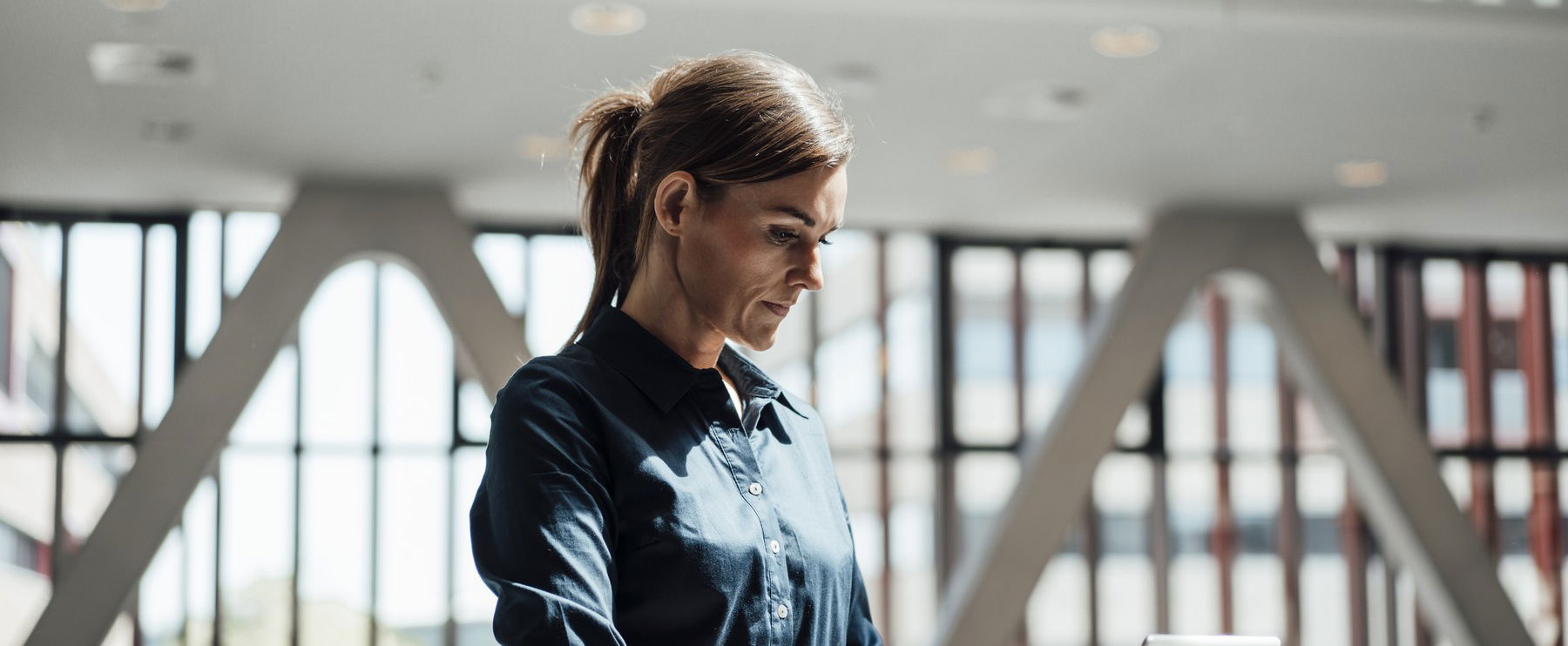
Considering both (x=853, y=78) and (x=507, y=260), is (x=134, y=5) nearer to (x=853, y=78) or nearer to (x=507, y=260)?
Answer: (x=853, y=78)

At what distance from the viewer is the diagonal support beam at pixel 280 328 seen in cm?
1089

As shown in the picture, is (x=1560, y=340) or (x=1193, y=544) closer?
(x=1560, y=340)

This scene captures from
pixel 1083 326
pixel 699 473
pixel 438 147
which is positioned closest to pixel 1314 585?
pixel 1083 326

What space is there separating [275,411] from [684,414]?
485 inches

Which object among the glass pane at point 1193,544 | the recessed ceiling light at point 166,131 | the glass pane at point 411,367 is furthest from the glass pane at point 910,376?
the recessed ceiling light at point 166,131

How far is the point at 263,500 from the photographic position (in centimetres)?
1310

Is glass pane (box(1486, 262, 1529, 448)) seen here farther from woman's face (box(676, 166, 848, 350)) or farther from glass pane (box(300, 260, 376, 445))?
woman's face (box(676, 166, 848, 350))

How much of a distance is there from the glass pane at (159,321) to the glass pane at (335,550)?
1443 millimetres

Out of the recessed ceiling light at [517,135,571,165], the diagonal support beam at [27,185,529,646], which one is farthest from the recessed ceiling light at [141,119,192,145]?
the recessed ceiling light at [517,135,571,165]

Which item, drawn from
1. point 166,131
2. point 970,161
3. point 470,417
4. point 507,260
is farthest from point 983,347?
point 166,131

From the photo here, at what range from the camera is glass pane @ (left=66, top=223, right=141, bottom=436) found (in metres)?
12.2

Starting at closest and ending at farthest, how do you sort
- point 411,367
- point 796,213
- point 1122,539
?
point 796,213
point 411,367
point 1122,539

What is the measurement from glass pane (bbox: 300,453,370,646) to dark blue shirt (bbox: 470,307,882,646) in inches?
480

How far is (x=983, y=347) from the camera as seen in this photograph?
14664mm
